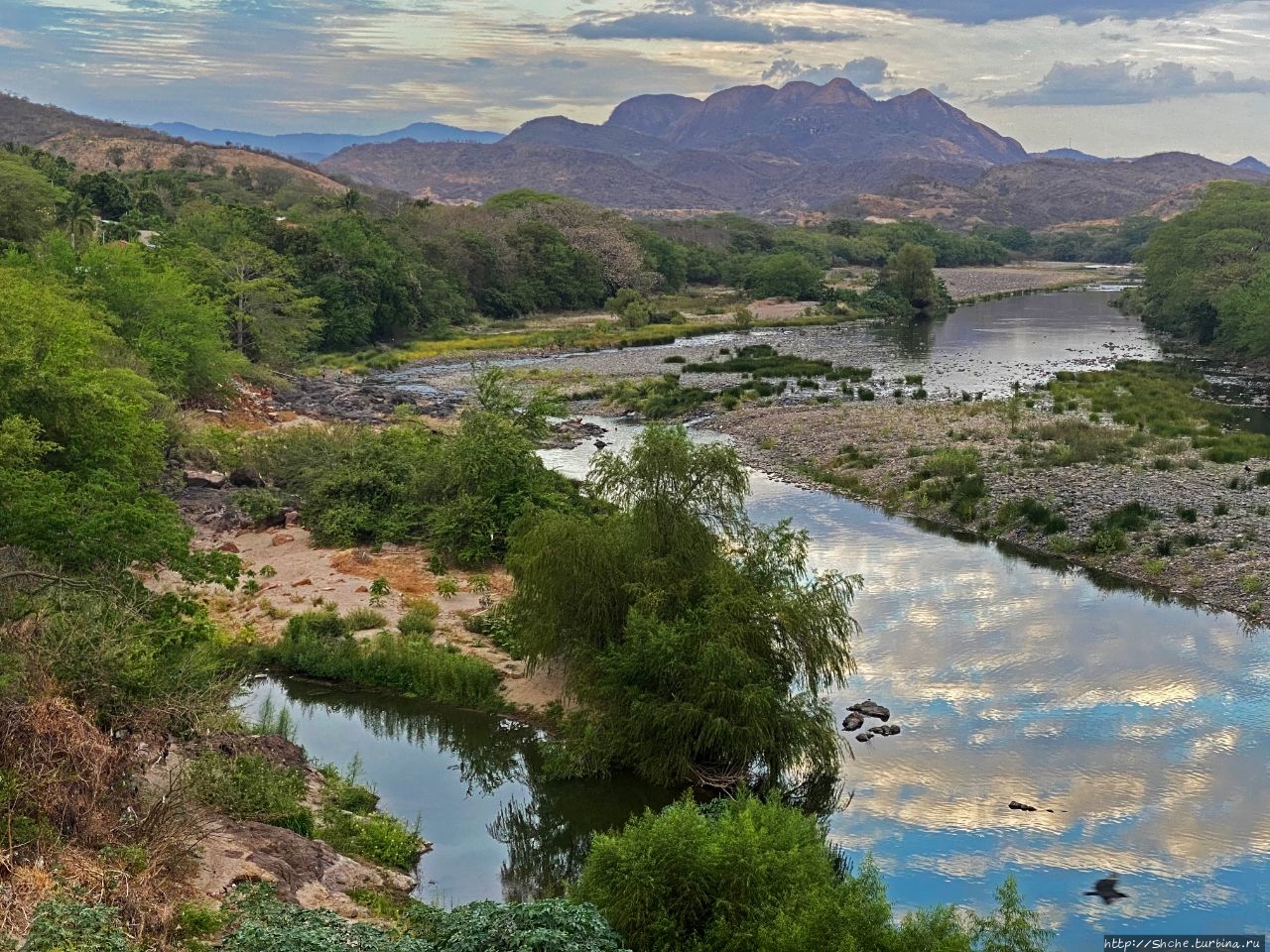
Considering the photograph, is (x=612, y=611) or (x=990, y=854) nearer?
(x=990, y=854)

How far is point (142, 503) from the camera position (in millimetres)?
18422

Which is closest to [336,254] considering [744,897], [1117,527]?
[1117,527]

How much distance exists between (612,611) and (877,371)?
46309 mm

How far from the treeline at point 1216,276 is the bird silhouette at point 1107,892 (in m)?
55.4

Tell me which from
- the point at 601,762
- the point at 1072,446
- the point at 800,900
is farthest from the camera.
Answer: the point at 1072,446

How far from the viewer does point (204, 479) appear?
33.7 metres

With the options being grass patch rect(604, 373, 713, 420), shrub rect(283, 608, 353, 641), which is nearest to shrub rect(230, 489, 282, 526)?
shrub rect(283, 608, 353, 641)

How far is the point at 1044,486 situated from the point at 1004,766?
17.6 m

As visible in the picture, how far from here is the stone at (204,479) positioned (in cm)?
3348

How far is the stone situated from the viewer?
33.5 meters

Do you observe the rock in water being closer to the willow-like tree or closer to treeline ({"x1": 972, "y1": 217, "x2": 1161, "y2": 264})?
the willow-like tree

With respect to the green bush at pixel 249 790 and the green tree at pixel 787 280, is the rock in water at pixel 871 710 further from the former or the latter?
the green tree at pixel 787 280

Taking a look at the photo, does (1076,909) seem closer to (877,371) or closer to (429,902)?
(429,902)

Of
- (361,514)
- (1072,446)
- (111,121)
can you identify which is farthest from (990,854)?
(111,121)
